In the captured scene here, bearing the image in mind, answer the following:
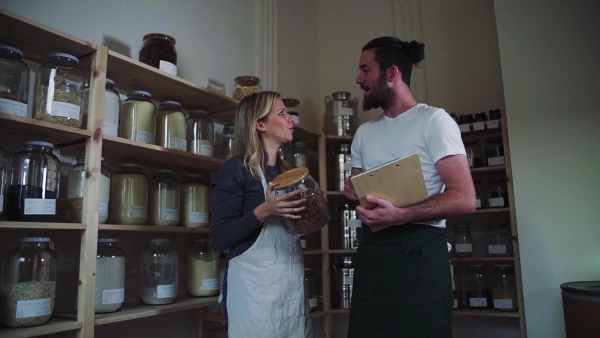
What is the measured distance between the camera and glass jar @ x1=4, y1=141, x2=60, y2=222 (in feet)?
4.42

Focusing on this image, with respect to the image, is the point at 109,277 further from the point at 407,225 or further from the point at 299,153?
the point at 299,153

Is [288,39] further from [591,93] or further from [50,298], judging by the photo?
[50,298]

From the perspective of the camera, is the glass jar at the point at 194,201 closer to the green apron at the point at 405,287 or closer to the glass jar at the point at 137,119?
the glass jar at the point at 137,119

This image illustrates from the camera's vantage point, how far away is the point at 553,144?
2342mm

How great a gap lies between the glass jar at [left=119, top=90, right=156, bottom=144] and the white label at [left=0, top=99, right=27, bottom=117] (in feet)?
1.33

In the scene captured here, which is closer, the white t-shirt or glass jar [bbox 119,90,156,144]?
the white t-shirt

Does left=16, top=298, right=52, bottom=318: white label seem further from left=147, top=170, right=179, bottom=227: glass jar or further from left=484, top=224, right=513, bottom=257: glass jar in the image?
left=484, top=224, right=513, bottom=257: glass jar

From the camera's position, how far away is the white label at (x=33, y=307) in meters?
1.30

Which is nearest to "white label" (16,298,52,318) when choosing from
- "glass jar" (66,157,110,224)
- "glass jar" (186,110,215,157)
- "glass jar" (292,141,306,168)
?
"glass jar" (66,157,110,224)

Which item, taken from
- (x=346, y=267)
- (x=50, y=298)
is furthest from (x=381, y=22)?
(x=50, y=298)

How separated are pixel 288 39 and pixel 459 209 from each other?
2.27m

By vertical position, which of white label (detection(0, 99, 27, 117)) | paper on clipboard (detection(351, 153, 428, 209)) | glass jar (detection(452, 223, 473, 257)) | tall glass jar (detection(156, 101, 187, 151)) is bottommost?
glass jar (detection(452, 223, 473, 257))

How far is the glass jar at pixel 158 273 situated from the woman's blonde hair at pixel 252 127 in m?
0.57

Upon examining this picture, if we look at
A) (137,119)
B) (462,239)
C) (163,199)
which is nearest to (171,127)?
(137,119)
